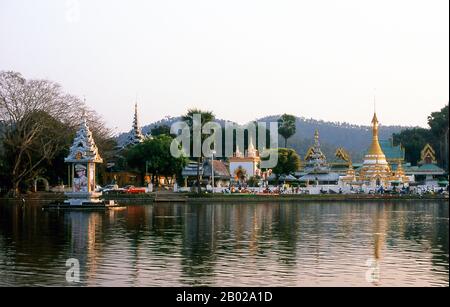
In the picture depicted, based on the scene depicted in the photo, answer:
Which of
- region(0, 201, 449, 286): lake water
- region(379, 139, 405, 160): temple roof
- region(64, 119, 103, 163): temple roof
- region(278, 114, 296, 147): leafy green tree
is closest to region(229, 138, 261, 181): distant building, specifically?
region(379, 139, 405, 160): temple roof

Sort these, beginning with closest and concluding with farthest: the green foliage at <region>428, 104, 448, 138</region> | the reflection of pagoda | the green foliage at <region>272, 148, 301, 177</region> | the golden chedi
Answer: the golden chedi → the green foliage at <region>272, 148, 301, 177</region> → the reflection of pagoda → the green foliage at <region>428, 104, 448, 138</region>

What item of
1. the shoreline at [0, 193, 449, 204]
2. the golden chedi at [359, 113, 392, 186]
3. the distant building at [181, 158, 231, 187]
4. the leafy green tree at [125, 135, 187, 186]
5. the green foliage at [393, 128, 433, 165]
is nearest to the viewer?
the shoreline at [0, 193, 449, 204]

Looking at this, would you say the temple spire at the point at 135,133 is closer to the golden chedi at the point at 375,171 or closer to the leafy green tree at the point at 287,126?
the leafy green tree at the point at 287,126

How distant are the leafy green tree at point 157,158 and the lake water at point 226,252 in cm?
3507

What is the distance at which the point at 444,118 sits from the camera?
95.4m

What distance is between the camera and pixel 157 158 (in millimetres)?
70000

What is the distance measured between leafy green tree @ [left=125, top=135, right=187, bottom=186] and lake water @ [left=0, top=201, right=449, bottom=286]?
115 ft

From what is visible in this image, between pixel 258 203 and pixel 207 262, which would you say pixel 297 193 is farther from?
pixel 207 262

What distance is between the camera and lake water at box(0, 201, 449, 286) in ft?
55.2

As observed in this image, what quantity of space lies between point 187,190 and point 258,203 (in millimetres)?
9287

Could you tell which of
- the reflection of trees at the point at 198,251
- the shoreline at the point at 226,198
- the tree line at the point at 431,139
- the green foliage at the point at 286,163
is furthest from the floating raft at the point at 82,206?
the tree line at the point at 431,139

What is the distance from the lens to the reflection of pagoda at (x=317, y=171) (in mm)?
85562

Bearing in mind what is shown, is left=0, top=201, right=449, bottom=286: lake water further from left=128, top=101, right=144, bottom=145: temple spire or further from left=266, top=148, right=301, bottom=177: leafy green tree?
left=128, top=101, right=144, bottom=145: temple spire
